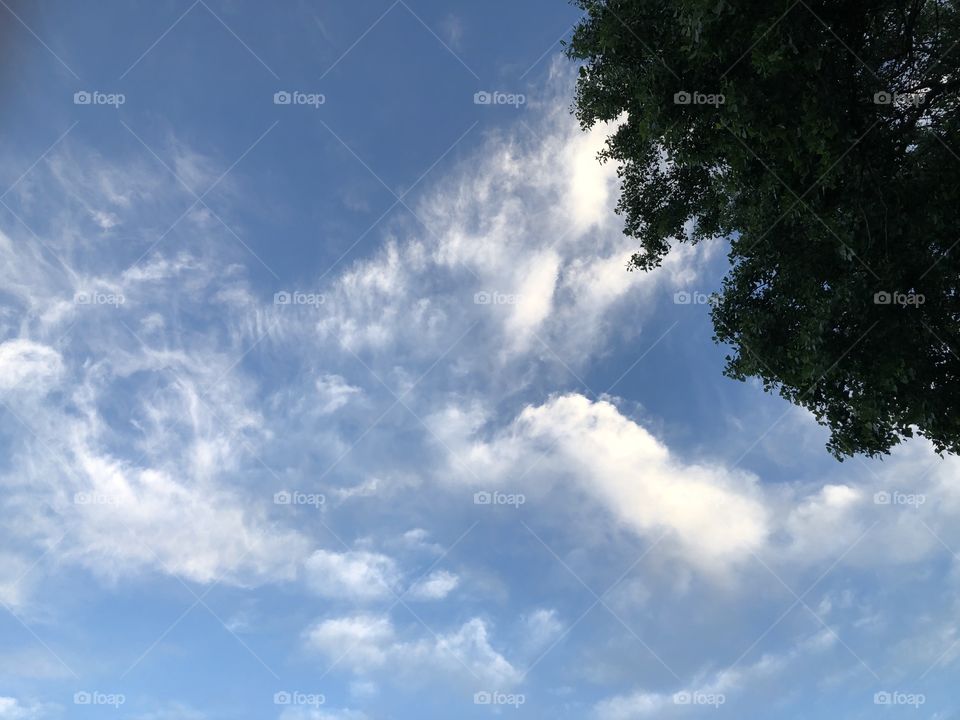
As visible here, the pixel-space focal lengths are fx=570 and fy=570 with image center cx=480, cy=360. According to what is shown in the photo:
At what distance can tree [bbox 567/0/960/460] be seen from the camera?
10555 millimetres

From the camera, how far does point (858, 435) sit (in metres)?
11.9

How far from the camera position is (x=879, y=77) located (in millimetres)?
12023

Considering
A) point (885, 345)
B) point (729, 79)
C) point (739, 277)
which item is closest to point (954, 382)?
point (885, 345)

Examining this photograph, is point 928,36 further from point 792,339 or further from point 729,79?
point 792,339

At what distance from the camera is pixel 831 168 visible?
1105cm

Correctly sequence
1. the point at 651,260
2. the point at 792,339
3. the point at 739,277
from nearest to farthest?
the point at 792,339 < the point at 739,277 < the point at 651,260

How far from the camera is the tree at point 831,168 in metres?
10.6

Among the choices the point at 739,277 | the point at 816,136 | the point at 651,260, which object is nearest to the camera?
the point at 816,136

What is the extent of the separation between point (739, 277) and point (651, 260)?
3132mm

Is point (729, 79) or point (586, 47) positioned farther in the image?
point (586, 47)

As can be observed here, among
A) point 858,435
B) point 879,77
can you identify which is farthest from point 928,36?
point 858,435

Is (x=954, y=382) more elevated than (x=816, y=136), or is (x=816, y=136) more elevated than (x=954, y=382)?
(x=816, y=136)

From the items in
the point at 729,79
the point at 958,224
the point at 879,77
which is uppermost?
the point at 879,77

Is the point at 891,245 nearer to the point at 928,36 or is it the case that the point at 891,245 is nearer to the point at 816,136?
the point at 816,136
